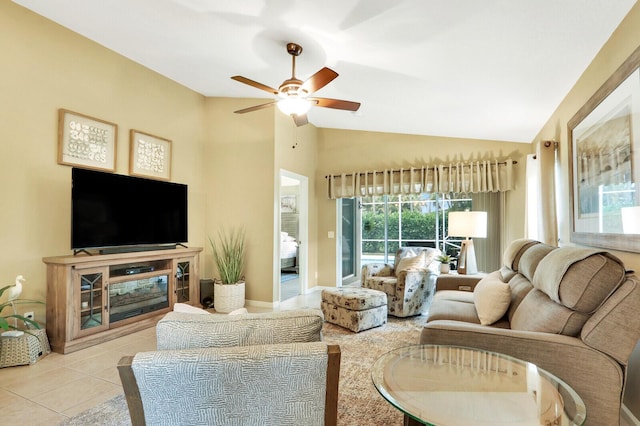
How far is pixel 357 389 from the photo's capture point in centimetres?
234

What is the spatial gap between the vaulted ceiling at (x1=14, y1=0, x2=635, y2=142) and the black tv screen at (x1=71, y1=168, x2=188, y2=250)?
4.85 ft

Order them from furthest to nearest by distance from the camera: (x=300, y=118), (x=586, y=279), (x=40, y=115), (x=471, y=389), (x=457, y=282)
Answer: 1. (x=457, y=282)
2. (x=300, y=118)
3. (x=40, y=115)
4. (x=586, y=279)
5. (x=471, y=389)

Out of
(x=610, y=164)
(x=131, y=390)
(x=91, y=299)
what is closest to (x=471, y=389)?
(x=131, y=390)

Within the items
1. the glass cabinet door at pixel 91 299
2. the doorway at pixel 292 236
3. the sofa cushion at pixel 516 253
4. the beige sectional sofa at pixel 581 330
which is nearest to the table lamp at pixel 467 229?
the sofa cushion at pixel 516 253

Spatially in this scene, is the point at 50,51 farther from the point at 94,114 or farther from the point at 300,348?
the point at 300,348

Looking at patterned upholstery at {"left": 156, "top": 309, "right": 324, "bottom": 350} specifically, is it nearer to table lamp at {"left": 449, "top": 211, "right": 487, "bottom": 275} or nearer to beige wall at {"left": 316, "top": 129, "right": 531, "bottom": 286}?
table lamp at {"left": 449, "top": 211, "right": 487, "bottom": 275}

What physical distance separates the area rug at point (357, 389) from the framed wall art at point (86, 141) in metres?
2.47

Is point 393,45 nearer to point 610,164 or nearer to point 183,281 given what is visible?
point 610,164

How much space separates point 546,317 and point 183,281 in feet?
12.9

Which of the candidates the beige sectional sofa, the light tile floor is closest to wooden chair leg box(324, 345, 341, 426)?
the beige sectional sofa

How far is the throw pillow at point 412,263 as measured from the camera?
4.44 meters

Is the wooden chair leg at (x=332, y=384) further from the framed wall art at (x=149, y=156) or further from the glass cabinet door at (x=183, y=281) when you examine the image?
the framed wall art at (x=149, y=156)

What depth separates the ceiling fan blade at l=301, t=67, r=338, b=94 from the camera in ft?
8.56

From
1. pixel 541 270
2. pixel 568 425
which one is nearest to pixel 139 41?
pixel 541 270
